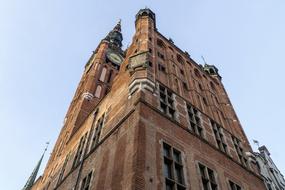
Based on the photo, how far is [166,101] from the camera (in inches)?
619

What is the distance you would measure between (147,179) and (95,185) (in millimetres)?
3035

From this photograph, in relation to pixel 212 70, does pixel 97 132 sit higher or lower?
lower

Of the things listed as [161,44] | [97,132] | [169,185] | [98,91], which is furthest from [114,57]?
[169,185]

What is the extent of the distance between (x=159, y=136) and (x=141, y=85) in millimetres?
3434

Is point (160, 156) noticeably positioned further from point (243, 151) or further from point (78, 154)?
point (243, 151)

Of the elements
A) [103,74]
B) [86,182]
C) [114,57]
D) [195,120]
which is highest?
[114,57]

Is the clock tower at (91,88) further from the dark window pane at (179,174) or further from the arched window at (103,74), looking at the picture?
the dark window pane at (179,174)

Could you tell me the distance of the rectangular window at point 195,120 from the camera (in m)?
15.8

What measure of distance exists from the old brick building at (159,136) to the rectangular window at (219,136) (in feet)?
0.18

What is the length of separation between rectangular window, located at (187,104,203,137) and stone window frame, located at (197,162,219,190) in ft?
7.72

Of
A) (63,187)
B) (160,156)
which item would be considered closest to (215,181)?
(160,156)

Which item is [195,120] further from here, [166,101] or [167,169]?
[167,169]

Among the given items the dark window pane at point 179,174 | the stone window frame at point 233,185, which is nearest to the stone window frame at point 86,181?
the dark window pane at point 179,174

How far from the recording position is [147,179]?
998cm
